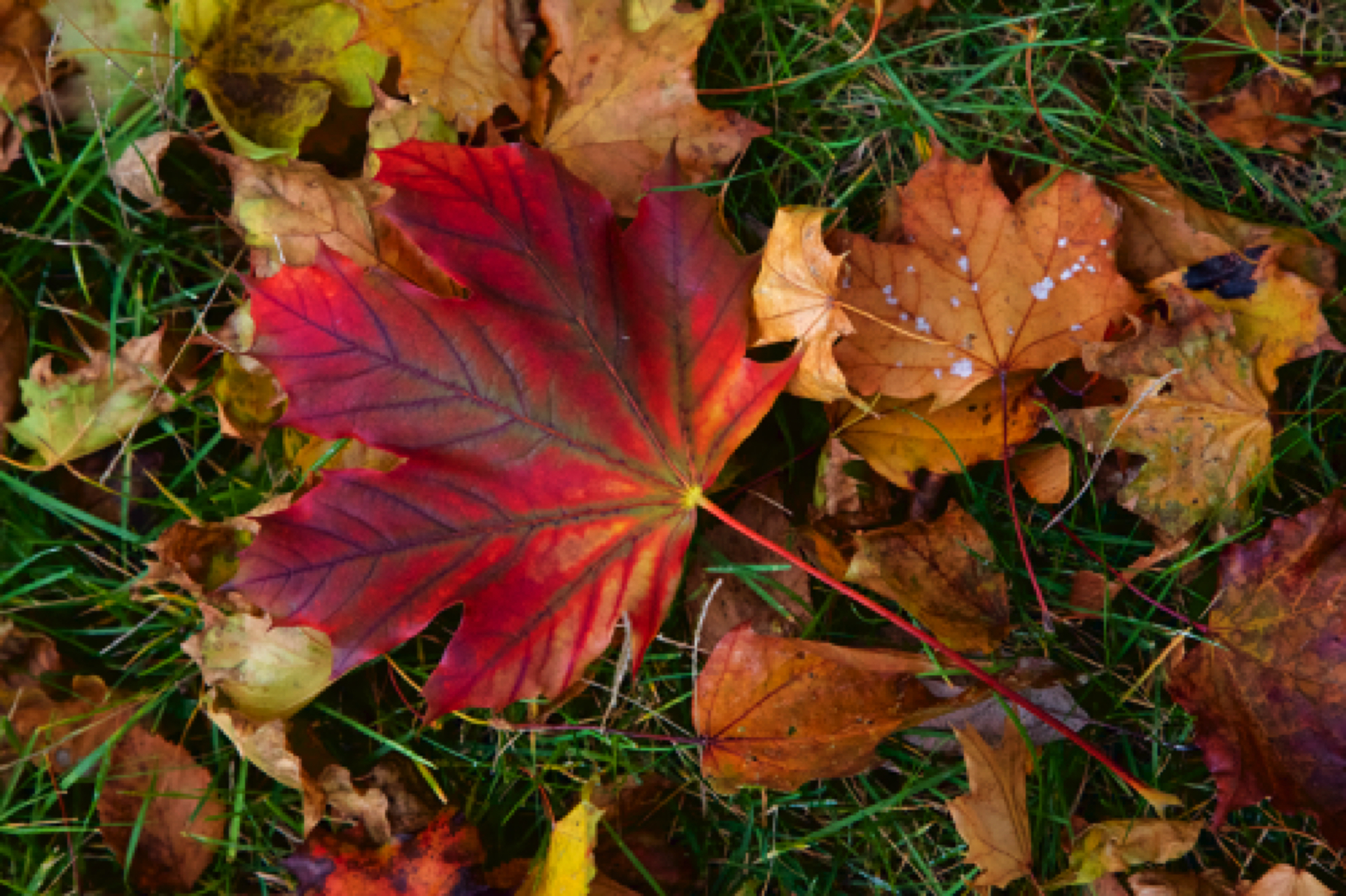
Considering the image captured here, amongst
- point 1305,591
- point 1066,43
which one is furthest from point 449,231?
point 1305,591

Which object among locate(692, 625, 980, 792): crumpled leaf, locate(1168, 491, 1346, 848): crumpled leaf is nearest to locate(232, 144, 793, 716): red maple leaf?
locate(692, 625, 980, 792): crumpled leaf

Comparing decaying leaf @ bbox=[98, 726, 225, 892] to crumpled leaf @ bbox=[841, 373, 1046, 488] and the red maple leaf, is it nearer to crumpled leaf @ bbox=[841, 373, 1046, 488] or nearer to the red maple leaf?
the red maple leaf

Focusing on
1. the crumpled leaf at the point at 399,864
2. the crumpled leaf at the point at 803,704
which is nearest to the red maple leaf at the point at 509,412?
the crumpled leaf at the point at 803,704

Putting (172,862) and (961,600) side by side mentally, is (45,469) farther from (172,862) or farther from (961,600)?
(961,600)

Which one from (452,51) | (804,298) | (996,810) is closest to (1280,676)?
(996,810)

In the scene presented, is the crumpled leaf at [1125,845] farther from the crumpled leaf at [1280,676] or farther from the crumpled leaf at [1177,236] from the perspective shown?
the crumpled leaf at [1177,236]

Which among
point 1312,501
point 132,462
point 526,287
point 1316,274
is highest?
point 526,287

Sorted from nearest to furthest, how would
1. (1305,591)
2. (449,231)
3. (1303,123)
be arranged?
(449,231)
(1305,591)
(1303,123)
